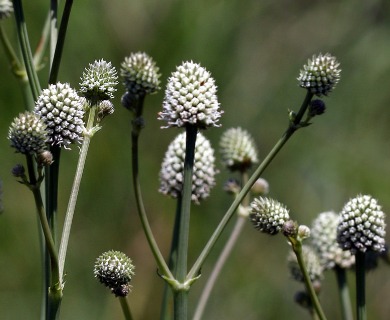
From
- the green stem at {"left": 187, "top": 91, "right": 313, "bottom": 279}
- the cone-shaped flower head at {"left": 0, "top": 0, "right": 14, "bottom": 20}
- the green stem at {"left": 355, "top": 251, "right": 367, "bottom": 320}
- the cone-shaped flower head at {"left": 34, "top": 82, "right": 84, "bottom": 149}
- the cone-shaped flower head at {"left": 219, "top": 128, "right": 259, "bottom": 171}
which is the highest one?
the cone-shaped flower head at {"left": 0, "top": 0, "right": 14, "bottom": 20}

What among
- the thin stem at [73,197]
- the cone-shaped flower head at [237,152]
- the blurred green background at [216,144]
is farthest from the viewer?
the blurred green background at [216,144]

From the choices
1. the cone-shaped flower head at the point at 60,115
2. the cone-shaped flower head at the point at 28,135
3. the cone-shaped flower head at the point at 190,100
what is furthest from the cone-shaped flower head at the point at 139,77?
the cone-shaped flower head at the point at 28,135

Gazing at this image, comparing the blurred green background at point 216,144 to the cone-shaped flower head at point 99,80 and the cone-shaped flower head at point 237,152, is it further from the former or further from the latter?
the cone-shaped flower head at point 99,80

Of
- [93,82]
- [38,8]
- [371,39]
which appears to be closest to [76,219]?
[38,8]

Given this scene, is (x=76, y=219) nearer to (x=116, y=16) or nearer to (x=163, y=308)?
(x=116, y=16)

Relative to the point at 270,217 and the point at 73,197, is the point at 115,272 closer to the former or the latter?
the point at 73,197

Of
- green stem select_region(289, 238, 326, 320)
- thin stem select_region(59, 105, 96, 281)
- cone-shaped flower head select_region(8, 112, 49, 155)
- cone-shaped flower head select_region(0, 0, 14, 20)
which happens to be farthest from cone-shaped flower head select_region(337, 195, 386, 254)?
cone-shaped flower head select_region(0, 0, 14, 20)

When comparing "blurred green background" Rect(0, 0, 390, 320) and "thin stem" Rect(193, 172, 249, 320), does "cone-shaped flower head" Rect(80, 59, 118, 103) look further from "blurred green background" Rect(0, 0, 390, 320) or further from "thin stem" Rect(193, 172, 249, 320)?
"blurred green background" Rect(0, 0, 390, 320)
